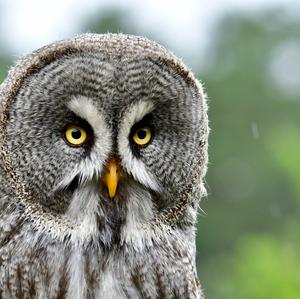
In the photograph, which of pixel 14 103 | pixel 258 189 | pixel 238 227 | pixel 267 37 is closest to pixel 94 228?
pixel 14 103

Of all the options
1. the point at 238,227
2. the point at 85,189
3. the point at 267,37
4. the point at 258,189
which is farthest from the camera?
the point at 267,37

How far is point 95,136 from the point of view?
556 centimetres

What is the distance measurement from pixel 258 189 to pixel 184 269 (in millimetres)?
20058

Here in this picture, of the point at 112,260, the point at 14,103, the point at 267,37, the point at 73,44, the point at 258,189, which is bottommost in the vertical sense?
the point at 112,260

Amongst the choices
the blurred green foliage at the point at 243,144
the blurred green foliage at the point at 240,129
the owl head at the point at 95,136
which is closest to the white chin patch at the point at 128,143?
the owl head at the point at 95,136

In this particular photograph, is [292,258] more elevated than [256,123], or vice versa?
[256,123]

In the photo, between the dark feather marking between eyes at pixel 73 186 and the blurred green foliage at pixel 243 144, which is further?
the blurred green foliage at pixel 243 144

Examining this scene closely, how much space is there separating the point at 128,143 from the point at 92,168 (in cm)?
19

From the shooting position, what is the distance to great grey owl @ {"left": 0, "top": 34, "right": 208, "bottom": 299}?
18.3ft

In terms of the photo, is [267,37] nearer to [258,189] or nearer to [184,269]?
[258,189]

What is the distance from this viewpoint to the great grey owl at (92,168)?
558 cm

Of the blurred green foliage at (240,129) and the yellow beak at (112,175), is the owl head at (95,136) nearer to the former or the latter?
the yellow beak at (112,175)

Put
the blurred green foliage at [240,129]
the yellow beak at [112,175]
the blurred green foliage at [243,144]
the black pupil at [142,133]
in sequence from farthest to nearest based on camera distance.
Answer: the blurred green foliage at [240,129] < the blurred green foliage at [243,144] < the black pupil at [142,133] < the yellow beak at [112,175]

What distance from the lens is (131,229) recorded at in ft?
18.9
